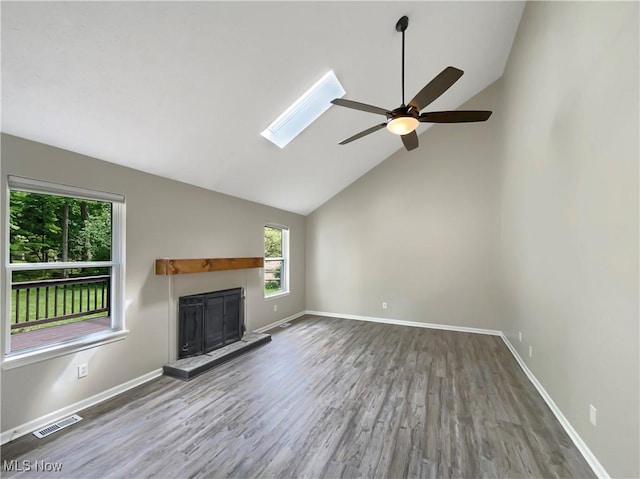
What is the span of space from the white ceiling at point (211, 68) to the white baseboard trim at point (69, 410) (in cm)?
232

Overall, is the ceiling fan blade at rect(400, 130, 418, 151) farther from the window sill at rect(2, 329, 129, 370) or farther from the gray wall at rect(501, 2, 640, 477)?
the window sill at rect(2, 329, 129, 370)

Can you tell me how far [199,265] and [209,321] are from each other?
33.0 inches

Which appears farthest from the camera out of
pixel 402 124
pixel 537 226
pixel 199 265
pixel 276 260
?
pixel 276 260

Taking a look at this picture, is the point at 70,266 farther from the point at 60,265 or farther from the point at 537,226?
the point at 537,226

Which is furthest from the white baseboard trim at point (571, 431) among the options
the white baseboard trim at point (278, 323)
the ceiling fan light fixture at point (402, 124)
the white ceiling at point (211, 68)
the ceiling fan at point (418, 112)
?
the white baseboard trim at point (278, 323)

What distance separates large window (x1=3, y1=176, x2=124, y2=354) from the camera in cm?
236

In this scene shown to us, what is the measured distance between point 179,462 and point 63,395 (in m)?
1.41

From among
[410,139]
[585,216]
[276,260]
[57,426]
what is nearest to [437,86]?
[410,139]

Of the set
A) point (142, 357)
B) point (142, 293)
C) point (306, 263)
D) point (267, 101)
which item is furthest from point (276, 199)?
point (142, 357)

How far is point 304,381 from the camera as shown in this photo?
321cm

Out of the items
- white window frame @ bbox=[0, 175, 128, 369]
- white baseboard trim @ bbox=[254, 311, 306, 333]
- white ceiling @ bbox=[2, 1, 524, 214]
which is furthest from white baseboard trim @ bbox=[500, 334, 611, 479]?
white window frame @ bbox=[0, 175, 128, 369]

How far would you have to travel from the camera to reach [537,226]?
9.76 feet

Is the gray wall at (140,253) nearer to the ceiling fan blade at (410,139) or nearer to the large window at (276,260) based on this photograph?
the large window at (276,260)

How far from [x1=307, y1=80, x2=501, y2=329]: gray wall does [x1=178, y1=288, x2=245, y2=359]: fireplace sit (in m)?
2.47
